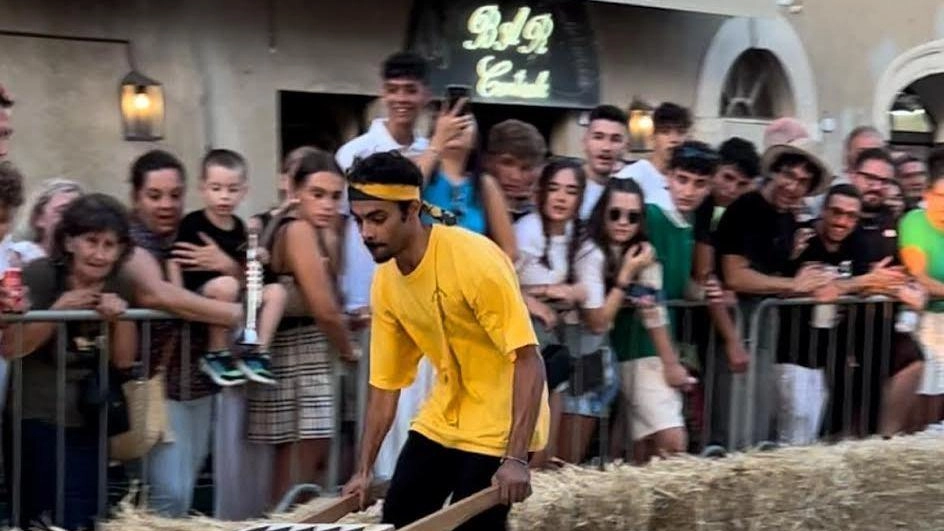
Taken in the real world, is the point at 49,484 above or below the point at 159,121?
below

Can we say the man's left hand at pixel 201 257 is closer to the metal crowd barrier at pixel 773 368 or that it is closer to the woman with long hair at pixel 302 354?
the woman with long hair at pixel 302 354

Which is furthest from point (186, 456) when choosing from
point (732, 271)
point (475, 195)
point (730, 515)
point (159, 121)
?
point (159, 121)

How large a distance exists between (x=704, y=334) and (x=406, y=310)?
2458 mm

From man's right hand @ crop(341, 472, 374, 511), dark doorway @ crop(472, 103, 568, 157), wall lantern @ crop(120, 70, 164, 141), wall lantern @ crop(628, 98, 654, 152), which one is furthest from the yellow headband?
wall lantern @ crop(628, 98, 654, 152)

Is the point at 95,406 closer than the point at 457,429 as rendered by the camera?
No

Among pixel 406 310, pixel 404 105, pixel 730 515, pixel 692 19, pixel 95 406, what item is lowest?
pixel 730 515

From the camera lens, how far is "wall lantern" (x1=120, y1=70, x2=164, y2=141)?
34.8 feet

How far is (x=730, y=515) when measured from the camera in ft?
21.4

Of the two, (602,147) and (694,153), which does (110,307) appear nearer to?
(602,147)

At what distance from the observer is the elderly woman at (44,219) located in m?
5.70

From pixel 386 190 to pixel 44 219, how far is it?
74.9 inches

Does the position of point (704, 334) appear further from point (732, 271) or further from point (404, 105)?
point (404, 105)

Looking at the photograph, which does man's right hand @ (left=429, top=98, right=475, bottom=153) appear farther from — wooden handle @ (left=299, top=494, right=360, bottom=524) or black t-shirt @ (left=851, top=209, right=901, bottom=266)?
black t-shirt @ (left=851, top=209, right=901, bottom=266)

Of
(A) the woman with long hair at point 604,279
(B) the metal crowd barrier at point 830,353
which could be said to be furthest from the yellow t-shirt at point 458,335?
(B) the metal crowd barrier at point 830,353
